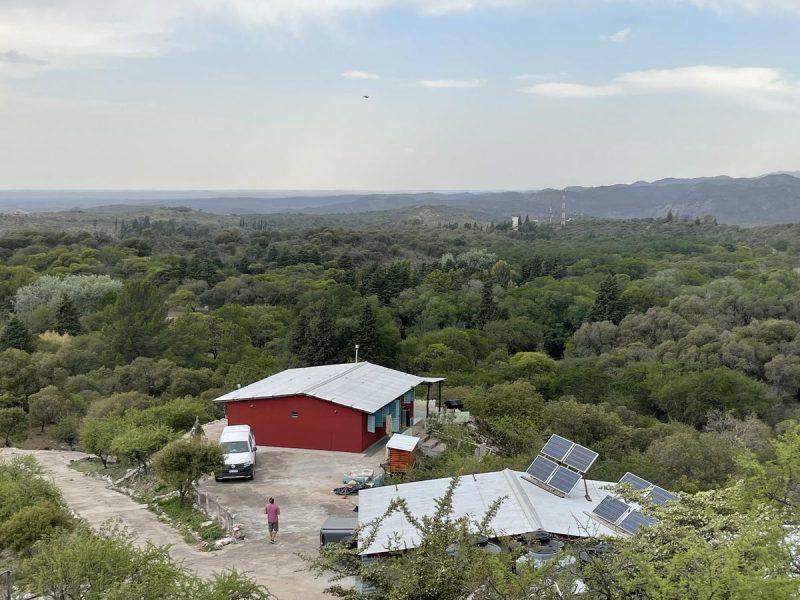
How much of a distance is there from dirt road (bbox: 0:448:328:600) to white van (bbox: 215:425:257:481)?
2.26 metres

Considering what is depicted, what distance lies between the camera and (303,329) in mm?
46062

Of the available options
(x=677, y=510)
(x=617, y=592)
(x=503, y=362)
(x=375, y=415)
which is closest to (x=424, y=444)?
(x=375, y=415)

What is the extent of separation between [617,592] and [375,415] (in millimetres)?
14764

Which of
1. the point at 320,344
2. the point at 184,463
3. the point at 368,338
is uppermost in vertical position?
the point at 184,463

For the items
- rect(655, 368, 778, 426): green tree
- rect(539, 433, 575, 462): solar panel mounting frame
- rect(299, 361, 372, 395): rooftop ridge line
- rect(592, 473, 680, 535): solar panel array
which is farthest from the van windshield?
rect(655, 368, 778, 426): green tree

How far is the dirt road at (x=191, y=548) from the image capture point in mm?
13664

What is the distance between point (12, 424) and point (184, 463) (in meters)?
17.6

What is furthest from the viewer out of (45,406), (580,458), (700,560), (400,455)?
(45,406)

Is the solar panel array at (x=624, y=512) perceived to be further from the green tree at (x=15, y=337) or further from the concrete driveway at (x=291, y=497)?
the green tree at (x=15, y=337)

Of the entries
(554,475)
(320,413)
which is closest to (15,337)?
(320,413)

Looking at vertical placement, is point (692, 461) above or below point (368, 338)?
above

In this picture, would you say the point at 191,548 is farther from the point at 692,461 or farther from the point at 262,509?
the point at 692,461

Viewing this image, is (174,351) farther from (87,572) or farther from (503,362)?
(87,572)

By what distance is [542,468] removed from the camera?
16.1m
